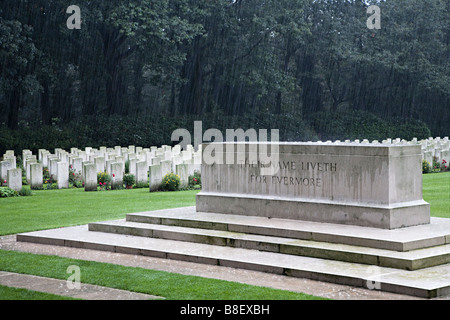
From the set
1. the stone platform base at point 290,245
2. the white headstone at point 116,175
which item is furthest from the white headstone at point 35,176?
the stone platform base at point 290,245

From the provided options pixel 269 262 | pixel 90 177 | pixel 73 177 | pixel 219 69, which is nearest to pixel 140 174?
pixel 90 177

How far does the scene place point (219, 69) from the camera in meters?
36.8

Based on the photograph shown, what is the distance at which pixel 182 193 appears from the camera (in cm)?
1479

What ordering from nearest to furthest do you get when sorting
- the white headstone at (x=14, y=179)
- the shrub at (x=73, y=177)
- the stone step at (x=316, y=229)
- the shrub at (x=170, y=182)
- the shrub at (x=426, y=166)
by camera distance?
the stone step at (x=316, y=229) < the white headstone at (x=14, y=179) < the shrub at (x=170, y=182) < the shrub at (x=73, y=177) < the shrub at (x=426, y=166)

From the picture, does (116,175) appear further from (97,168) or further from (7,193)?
(7,193)

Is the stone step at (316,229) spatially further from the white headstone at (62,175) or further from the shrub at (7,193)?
the white headstone at (62,175)

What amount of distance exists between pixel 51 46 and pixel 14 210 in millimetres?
19162

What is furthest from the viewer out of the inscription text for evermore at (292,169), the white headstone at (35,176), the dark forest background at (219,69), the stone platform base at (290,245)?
the dark forest background at (219,69)

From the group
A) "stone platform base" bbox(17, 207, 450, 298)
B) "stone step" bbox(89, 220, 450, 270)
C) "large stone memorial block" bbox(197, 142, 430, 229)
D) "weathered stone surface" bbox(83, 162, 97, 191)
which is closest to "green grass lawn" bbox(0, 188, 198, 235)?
"weathered stone surface" bbox(83, 162, 97, 191)

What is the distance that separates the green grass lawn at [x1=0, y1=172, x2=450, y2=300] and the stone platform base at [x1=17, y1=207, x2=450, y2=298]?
2.47ft

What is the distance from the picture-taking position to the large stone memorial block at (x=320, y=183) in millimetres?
8195

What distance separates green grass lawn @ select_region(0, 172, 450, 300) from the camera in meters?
6.30

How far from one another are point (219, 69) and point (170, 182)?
22247mm

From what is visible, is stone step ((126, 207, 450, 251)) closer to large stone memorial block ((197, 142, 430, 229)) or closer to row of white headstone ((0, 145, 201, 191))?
large stone memorial block ((197, 142, 430, 229))
